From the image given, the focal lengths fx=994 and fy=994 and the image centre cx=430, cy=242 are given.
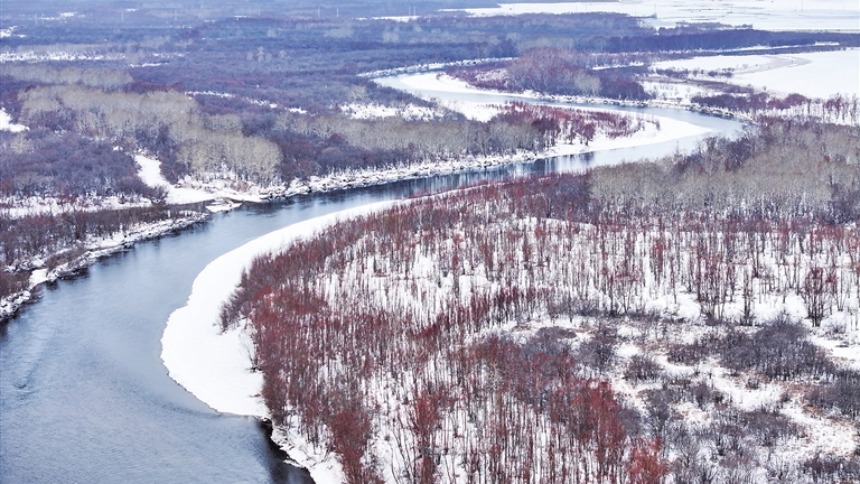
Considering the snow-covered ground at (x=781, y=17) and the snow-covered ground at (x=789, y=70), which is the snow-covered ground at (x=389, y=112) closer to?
the snow-covered ground at (x=789, y=70)

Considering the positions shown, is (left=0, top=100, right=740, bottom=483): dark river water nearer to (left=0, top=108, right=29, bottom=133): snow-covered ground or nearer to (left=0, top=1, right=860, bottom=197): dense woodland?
(left=0, top=1, right=860, bottom=197): dense woodland

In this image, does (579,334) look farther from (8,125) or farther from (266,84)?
(266,84)

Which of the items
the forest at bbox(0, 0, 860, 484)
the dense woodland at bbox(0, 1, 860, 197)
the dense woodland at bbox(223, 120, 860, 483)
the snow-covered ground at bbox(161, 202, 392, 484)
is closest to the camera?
the dense woodland at bbox(223, 120, 860, 483)

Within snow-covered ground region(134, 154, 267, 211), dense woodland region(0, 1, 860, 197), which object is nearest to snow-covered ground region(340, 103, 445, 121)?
dense woodland region(0, 1, 860, 197)

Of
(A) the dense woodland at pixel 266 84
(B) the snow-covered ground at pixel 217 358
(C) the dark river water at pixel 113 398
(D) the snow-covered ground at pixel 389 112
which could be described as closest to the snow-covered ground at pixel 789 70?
(A) the dense woodland at pixel 266 84

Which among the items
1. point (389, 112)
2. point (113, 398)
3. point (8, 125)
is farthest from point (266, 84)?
point (113, 398)

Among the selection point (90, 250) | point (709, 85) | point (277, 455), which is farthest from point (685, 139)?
point (277, 455)
